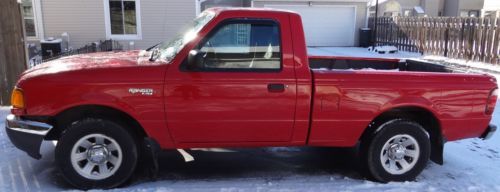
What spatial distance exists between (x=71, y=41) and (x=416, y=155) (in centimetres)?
1368

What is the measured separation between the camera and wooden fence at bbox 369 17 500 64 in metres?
14.0

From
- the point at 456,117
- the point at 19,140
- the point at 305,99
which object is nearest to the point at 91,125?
the point at 19,140

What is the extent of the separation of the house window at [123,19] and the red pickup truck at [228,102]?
1135cm

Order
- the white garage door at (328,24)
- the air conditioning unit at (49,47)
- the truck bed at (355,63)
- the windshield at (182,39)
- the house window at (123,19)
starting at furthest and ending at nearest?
the white garage door at (328,24), the house window at (123,19), the air conditioning unit at (49,47), the truck bed at (355,63), the windshield at (182,39)

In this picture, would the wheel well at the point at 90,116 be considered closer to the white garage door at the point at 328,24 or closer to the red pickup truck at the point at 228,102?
the red pickup truck at the point at 228,102

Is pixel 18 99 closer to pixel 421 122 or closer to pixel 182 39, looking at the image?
pixel 182 39

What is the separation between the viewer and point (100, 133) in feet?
13.4

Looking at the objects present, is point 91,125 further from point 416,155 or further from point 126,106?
point 416,155

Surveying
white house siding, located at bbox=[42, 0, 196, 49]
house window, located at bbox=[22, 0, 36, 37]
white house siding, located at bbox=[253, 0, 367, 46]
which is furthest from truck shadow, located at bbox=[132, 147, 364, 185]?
white house siding, located at bbox=[253, 0, 367, 46]

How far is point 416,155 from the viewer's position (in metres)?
4.59

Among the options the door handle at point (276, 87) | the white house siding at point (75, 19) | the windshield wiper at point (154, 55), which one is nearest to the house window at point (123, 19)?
the white house siding at point (75, 19)

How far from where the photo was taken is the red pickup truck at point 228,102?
4.02 metres

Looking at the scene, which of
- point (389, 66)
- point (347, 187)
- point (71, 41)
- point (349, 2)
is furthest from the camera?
point (349, 2)

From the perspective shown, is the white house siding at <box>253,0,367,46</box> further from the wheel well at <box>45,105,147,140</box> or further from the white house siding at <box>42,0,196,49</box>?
the wheel well at <box>45,105,147,140</box>
